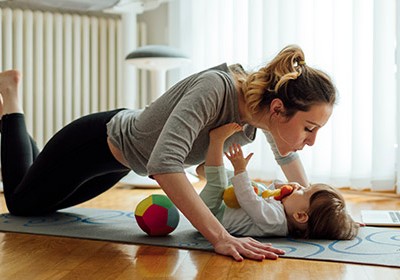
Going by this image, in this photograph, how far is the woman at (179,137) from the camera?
1.55 metres

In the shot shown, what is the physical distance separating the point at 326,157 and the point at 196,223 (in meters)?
1.86

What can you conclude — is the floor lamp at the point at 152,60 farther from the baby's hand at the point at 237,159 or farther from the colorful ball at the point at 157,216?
the baby's hand at the point at 237,159

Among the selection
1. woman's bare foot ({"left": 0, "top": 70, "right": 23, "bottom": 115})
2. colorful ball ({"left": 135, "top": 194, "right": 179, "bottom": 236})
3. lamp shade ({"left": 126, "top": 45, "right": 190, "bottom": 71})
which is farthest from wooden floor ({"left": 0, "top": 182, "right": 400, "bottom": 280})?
lamp shade ({"left": 126, "top": 45, "right": 190, "bottom": 71})

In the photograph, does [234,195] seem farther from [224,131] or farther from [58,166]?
[58,166]

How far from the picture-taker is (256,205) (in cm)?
173

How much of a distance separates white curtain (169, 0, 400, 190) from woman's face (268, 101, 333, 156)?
131 centimetres

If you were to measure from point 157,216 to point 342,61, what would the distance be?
5.63 feet

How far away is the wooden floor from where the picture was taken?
139 centimetres

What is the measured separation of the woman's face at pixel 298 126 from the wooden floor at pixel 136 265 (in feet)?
1.10

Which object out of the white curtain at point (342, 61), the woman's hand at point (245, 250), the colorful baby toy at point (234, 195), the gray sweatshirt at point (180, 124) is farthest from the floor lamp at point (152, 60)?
the woman's hand at point (245, 250)

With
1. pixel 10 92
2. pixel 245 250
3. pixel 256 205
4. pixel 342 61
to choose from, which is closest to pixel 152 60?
pixel 342 61

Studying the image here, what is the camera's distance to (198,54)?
379 cm

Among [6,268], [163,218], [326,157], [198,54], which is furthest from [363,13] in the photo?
[6,268]

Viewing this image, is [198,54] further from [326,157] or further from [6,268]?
[6,268]
